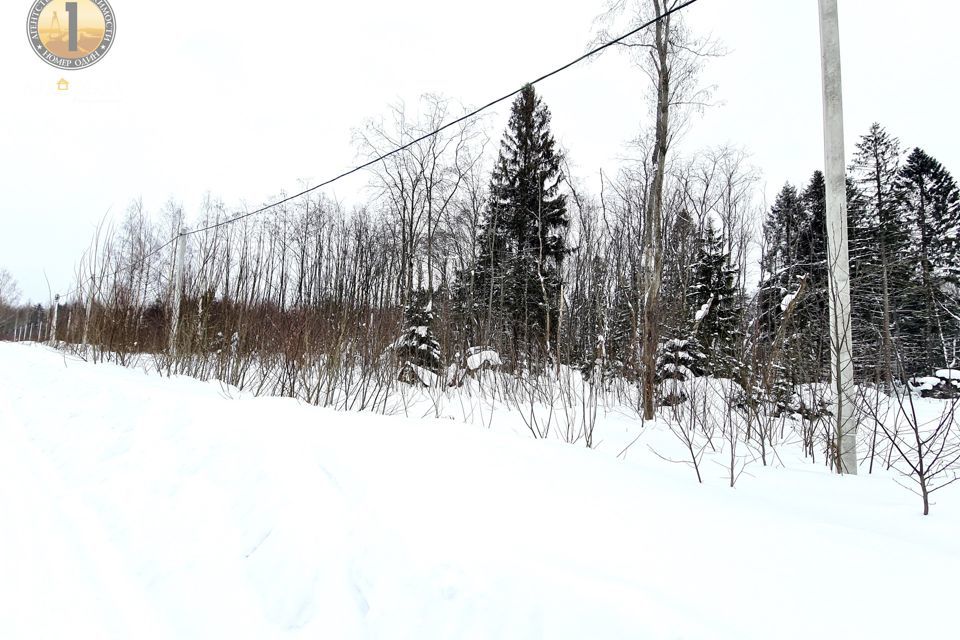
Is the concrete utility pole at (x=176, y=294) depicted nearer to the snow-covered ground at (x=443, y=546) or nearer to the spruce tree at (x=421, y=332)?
the spruce tree at (x=421, y=332)

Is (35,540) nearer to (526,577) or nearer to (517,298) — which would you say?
(526,577)

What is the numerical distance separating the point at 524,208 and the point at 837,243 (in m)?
17.3

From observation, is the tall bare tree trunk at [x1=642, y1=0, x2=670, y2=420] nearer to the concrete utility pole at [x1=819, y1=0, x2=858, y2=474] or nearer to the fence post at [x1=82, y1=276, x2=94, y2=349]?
the concrete utility pole at [x1=819, y1=0, x2=858, y2=474]

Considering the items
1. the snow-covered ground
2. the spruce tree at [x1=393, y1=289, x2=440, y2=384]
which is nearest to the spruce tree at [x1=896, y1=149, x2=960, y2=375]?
the spruce tree at [x1=393, y1=289, x2=440, y2=384]

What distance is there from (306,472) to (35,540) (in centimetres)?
127

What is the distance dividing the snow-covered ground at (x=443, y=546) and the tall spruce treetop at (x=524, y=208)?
1616 centimetres

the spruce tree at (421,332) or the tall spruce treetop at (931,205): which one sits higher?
the tall spruce treetop at (931,205)

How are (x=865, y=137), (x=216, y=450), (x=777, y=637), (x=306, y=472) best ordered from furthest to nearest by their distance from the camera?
(x=865, y=137) < (x=216, y=450) < (x=306, y=472) < (x=777, y=637)

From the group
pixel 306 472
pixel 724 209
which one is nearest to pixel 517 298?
pixel 724 209

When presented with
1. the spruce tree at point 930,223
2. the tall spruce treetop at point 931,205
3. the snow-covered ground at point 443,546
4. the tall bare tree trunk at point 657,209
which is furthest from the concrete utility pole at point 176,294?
the tall spruce treetop at point 931,205

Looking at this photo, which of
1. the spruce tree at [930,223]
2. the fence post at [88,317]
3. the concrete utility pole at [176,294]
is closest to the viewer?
the concrete utility pole at [176,294]

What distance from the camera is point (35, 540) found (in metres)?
2.04

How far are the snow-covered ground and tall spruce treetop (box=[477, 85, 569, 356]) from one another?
53.0 feet

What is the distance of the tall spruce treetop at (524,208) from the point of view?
62.2ft
